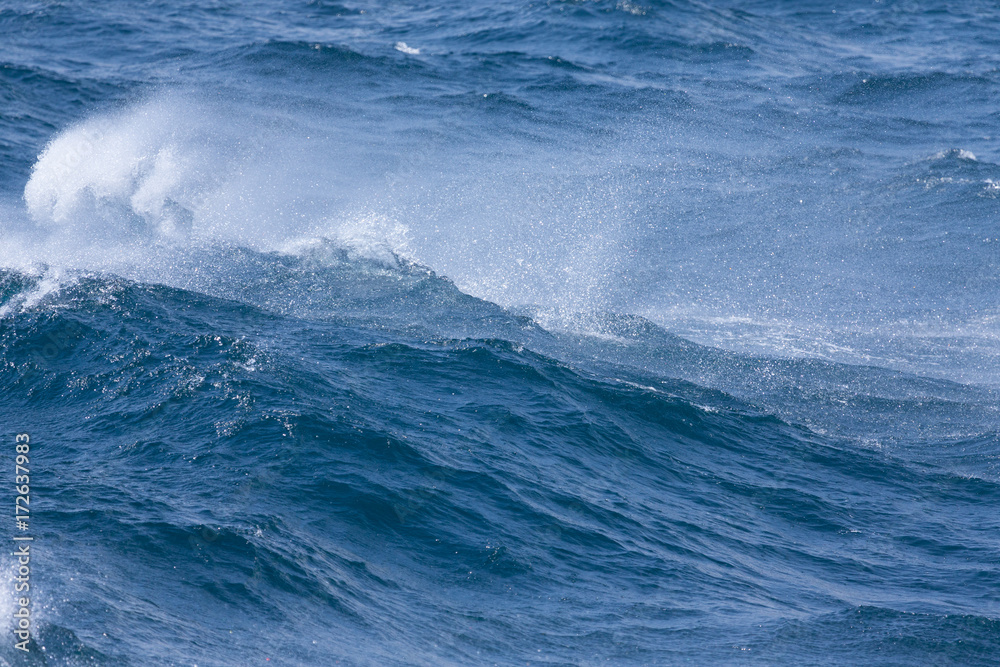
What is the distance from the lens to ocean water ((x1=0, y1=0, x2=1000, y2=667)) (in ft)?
40.9

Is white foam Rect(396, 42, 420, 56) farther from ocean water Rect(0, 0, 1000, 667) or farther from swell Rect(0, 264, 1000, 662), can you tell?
swell Rect(0, 264, 1000, 662)

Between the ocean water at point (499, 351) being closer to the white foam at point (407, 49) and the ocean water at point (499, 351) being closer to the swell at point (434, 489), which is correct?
the swell at point (434, 489)

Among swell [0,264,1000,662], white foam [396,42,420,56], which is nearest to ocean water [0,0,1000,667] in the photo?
swell [0,264,1000,662]

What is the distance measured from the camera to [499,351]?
18.9 m

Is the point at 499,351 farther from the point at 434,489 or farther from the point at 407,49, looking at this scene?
the point at 407,49

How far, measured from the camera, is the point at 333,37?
1576 inches

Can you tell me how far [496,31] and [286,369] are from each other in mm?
28084

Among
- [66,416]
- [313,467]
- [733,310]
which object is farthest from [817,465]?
[66,416]

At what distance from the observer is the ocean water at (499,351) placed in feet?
40.9
